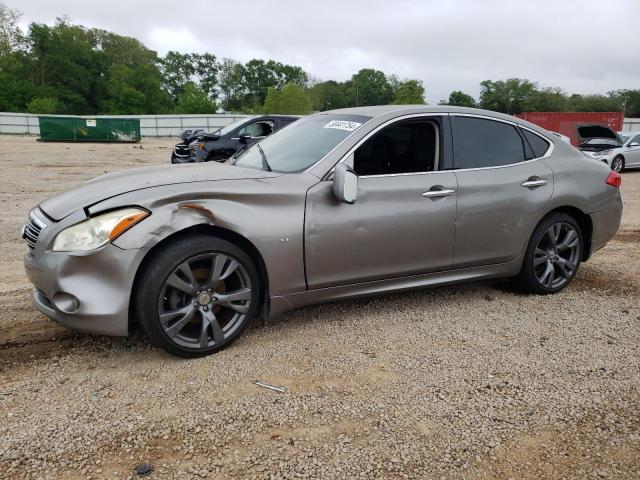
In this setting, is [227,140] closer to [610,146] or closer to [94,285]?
[94,285]

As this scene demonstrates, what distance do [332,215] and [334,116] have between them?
3.86ft

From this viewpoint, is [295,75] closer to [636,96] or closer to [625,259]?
[636,96]

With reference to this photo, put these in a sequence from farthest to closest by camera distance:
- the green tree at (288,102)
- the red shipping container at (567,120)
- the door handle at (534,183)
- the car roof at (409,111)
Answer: the green tree at (288,102) < the red shipping container at (567,120) < the door handle at (534,183) < the car roof at (409,111)

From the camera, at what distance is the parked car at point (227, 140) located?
1235 centimetres

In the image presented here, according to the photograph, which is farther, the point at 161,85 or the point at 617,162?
the point at 161,85

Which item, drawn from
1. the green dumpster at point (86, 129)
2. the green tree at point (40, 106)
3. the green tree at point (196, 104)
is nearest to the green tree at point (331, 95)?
the green tree at point (196, 104)

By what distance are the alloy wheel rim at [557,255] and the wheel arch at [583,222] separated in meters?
0.12

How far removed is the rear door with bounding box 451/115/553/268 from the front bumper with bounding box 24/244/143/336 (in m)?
2.41

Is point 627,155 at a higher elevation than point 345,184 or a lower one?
higher

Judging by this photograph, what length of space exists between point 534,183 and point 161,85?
102m

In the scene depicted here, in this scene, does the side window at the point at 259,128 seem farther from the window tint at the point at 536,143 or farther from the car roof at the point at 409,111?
the window tint at the point at 536,143

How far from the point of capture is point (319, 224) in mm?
3391

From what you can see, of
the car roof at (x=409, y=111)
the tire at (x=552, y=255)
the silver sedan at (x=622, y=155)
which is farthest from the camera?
the silver sedan at (x=622, y=155)

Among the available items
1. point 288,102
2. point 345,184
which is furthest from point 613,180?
point 288,102
